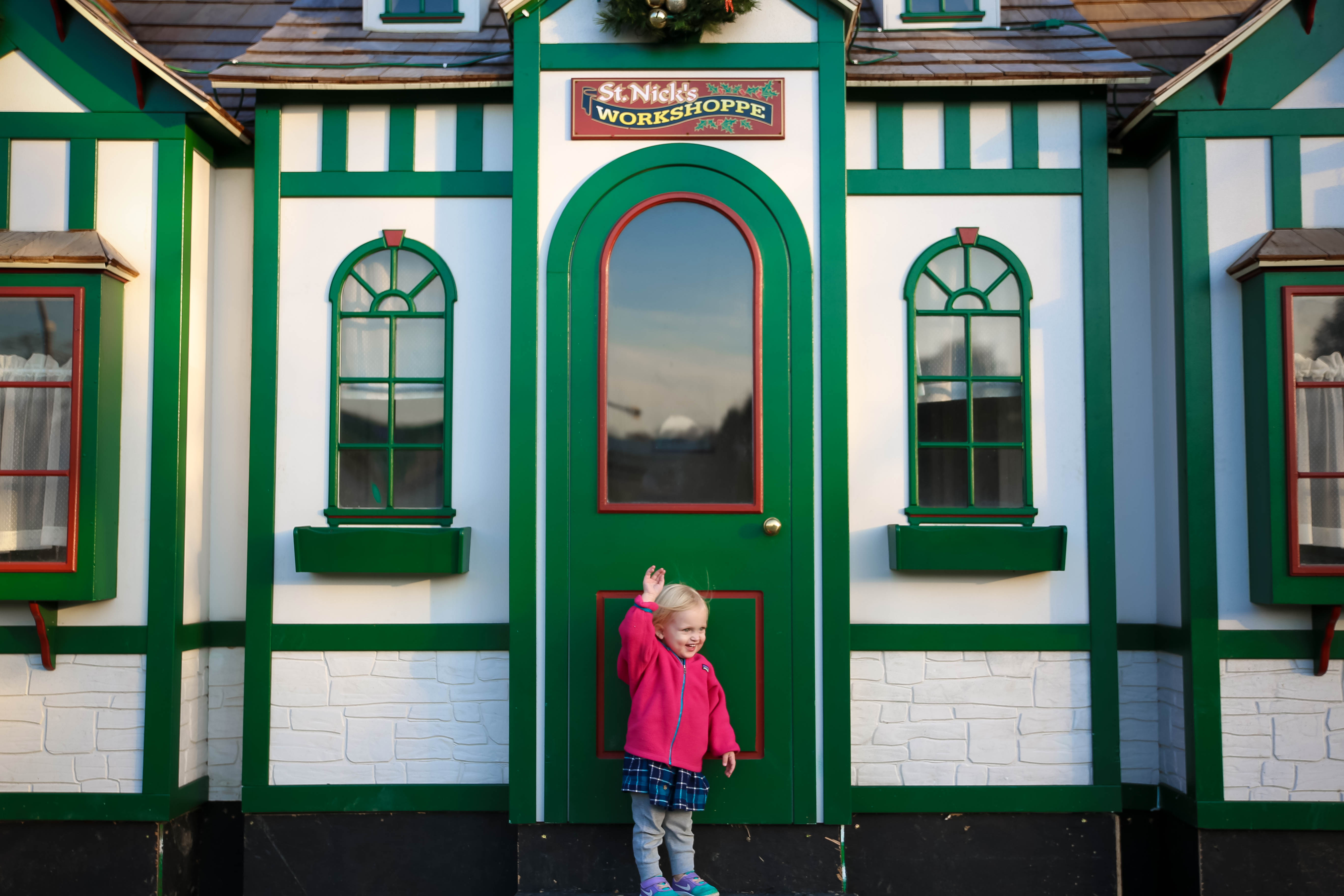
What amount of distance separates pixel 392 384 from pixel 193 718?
213cm

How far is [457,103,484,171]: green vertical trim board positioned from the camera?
5035 millimetres

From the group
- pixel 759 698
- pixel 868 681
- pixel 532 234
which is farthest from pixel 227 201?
pixel 868 681

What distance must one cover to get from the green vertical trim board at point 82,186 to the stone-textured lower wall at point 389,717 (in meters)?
2.58

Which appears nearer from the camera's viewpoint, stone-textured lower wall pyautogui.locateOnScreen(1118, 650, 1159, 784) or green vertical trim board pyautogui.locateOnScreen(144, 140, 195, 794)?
green vertical trim board pyautogui.locateOnScreen(144, 140, 195, 794)

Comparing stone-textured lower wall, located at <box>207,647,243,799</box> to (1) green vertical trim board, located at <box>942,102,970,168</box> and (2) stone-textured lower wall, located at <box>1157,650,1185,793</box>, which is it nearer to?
(1) green vertical trim board, located at <box>942,102,970,168</box>

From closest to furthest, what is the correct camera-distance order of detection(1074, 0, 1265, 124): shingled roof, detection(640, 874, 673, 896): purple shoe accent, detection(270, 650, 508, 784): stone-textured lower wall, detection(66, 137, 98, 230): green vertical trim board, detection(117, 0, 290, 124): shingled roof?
detection(640, 874, 673, 896): purple shoe accent → detection(270, 650, 508, 784): stone-textured lower wall → detection(66, 137, 98, 230): green vertical trim board → detection(1074, 0, 1265, 124): shingled roof → detection(117, 0, 290, 124): shingled roof

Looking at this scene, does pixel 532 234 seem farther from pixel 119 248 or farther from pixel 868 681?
pixel 868 681

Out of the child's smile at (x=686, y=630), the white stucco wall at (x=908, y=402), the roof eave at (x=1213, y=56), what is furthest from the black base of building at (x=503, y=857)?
the roof eave at (x=1213, y=56)

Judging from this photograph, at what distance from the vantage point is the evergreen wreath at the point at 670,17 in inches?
178

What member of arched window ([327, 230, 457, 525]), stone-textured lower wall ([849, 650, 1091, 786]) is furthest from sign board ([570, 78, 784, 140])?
stone-textured lower wall ([849, 650, 1091, 786])

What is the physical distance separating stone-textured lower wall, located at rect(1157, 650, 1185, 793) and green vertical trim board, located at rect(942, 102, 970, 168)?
9.49 ft

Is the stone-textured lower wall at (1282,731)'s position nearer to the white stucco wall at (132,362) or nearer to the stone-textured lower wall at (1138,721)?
the stone-textured lower wall at (1138,721)

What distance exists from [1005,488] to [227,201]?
4.66m

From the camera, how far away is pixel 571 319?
461cm
